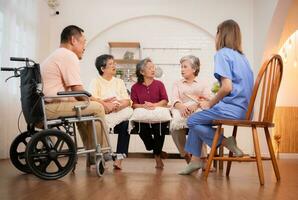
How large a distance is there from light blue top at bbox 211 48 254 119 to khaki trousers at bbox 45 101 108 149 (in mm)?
805

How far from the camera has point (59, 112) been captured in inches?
110

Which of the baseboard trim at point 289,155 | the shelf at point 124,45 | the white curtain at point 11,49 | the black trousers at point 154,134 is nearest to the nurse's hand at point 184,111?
the black trousers at point 154,134

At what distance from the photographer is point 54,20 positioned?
6574mm

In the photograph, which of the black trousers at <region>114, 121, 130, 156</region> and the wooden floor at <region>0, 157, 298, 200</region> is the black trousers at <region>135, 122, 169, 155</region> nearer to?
the black trousers at <region>114, 121, 130, 156</region>

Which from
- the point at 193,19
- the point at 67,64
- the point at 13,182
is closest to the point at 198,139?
the point at 67,64

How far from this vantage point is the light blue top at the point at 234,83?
2.79 m

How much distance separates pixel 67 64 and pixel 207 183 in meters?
1.23

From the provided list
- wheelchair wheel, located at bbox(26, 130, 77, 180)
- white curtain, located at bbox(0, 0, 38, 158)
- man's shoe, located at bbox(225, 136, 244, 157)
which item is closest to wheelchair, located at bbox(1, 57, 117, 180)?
wheelchair wheel, located at bbox(26, 130, 77, 180)

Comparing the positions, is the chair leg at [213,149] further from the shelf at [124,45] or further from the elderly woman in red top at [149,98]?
the shelf at [124,45]

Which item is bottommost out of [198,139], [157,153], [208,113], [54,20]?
[157,153]

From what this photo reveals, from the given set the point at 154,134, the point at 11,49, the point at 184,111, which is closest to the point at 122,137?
the point at 154,134

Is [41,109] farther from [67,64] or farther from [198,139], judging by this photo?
[198,139]

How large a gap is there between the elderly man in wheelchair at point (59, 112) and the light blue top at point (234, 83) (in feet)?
2.81

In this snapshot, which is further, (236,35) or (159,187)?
(236,35)
